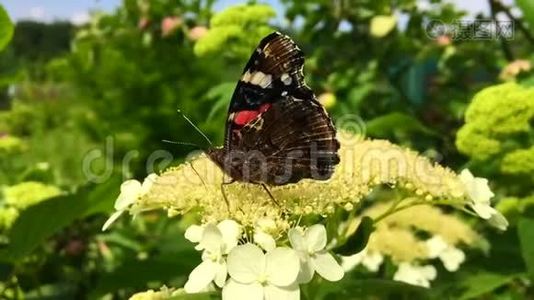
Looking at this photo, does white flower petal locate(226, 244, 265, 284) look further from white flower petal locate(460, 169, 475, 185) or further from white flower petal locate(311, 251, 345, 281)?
white flower petal locate(460, 169, 475, 185)

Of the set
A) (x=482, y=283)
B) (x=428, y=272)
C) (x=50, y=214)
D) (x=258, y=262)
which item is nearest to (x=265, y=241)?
(x=258, y=262)

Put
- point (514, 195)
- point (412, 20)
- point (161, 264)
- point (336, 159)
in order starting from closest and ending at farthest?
1. point (336, 159)
2. point (161, 264)
3. point (514, 195)
4. point (412, 20)

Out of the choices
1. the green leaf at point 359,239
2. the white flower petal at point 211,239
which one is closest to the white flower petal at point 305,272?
the white flower petal at point 211,239

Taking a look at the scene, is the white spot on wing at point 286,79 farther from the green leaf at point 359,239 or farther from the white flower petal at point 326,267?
the white flower petal at point 326,267

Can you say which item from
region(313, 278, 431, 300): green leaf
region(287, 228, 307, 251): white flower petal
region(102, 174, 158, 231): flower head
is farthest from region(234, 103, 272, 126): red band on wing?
region(287, 228, 307, 251): white flower petal

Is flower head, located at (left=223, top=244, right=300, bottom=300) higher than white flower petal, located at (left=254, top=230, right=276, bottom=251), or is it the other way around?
white flower petal, located at (left=254, top=230, right=276, bottom=251)

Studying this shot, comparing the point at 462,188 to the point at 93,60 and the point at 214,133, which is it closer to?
the point at 214,133

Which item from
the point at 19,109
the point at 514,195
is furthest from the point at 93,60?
the point at 514,195
